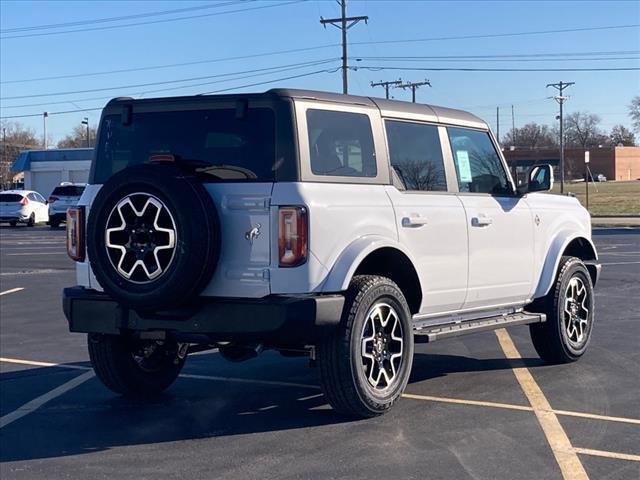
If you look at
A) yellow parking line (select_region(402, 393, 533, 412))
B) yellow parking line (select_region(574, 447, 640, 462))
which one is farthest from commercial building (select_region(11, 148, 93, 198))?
yellow parking line (select_region(574, 447, 640, 462))

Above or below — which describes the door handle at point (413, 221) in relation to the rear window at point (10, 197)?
below

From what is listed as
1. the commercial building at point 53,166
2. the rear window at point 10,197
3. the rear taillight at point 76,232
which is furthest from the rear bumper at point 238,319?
the commercial building at point 53,166

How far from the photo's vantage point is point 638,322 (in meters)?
10.3

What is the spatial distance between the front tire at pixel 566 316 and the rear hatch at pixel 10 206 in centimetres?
3466

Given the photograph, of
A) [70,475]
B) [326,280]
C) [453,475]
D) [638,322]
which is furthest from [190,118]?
[638,322]

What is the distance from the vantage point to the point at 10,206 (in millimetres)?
39562

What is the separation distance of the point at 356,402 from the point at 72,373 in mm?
3208

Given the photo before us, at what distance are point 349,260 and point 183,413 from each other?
1729 millimetres

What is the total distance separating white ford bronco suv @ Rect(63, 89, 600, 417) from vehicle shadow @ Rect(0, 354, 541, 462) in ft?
0.91

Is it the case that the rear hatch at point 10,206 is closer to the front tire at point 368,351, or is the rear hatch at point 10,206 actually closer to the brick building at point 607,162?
the front tire at point 368,351

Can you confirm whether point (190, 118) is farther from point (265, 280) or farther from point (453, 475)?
point (453, 475)

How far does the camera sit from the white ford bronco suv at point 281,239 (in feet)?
18.3

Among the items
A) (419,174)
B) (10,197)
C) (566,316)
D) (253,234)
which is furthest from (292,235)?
(10,197)

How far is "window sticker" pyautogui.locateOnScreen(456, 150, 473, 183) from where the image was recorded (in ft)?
24.0
